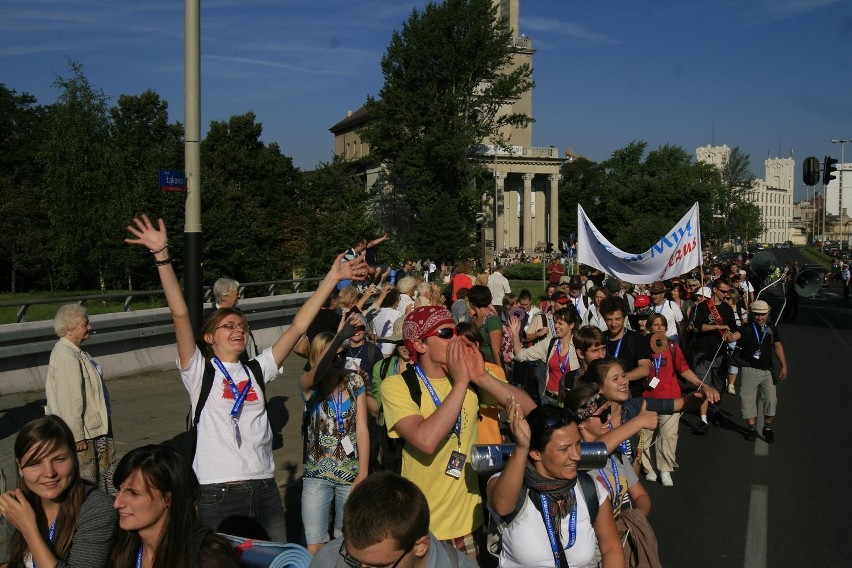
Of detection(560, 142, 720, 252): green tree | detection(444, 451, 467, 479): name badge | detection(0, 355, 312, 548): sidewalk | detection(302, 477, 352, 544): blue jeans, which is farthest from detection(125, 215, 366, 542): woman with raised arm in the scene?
detection(560, 142, 720, 252): green tree

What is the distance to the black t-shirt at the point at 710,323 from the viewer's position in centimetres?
1272

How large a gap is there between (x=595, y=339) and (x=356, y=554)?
4520mm

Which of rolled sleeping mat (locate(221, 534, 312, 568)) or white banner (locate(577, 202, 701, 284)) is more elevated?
white banner (locate(577, 202, 701, 284))

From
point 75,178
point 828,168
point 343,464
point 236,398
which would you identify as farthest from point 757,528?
point 75,178

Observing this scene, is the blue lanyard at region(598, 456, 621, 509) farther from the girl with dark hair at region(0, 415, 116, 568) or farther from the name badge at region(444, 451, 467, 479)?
the girl with dark hair at region(0, 415, 116, 568)

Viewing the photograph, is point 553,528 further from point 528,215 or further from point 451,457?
point 528,215

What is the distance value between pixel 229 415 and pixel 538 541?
5.46 ft

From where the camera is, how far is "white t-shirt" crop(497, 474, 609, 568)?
146 inches

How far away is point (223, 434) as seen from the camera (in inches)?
173

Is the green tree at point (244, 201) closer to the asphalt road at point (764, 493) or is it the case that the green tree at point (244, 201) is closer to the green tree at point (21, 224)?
the green tree at point (21, 224)

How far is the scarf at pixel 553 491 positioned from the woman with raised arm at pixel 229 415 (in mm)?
1462

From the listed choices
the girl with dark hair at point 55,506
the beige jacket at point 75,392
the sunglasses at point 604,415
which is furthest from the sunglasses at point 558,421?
the beige jacket at point 75,392

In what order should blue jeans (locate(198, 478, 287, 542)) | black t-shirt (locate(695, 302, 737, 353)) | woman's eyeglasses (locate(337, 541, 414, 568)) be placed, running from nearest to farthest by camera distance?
woman's eyeglasses (locate(337, 541, 414, 568)) → blue jeans (locate(198, 478, 287, 542)) → black t-shirt (locate(695, 302, 737, 353))

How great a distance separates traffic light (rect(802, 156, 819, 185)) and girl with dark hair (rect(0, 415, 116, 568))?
25684mm
